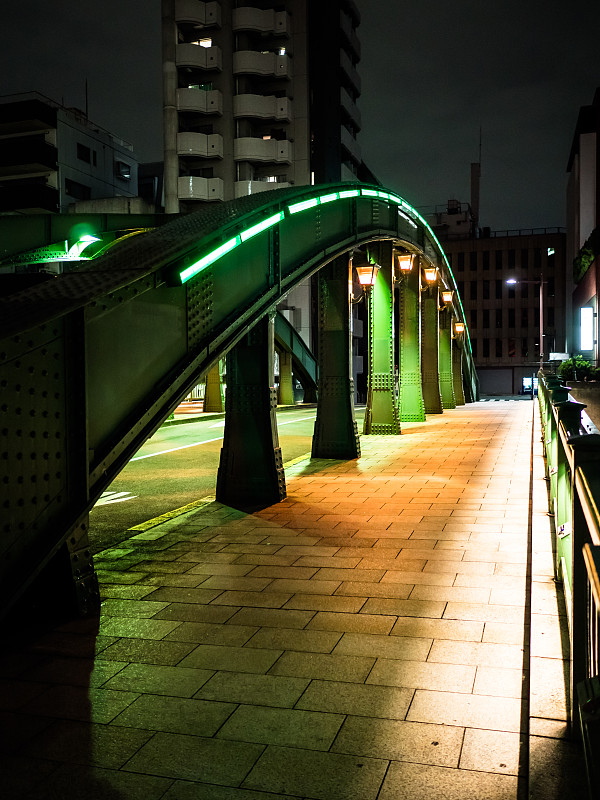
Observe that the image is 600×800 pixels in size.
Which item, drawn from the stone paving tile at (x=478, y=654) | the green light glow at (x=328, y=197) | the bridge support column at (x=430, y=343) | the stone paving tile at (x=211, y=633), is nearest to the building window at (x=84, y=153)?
the bridge support column at (x=430, y=343)

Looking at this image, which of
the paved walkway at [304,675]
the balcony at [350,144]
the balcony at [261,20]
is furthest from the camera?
the balcony at [350,144]

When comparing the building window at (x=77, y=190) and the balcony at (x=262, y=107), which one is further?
the building window at (x=77, y=190)

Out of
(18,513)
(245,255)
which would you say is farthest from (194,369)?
(18,513)

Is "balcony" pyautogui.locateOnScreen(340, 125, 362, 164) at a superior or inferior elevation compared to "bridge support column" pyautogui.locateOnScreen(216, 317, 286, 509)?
superior

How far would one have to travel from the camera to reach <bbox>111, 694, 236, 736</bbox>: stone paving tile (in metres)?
3.58

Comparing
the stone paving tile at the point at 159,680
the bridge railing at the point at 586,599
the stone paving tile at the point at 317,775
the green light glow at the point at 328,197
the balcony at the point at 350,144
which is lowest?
the stone paving tile at the point at 159,680

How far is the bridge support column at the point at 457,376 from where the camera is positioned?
3628cm

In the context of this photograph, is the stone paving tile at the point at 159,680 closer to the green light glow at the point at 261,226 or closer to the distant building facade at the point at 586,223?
the green light glow at the point at 261,226

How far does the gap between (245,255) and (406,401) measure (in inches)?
622

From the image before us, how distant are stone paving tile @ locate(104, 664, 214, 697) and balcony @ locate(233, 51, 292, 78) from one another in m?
57.1

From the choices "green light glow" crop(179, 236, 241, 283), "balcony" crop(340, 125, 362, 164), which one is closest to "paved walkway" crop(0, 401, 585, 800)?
"green light glow" crop(179, 236, 241, 283)

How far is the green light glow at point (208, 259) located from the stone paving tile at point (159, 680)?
325 centimetres

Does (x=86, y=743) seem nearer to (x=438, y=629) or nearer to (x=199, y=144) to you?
(x=438, y=629)

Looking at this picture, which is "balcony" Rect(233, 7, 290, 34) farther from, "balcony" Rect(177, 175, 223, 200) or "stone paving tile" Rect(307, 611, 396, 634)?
"stone paving tile" Rect(307, 611, 396, 634)
